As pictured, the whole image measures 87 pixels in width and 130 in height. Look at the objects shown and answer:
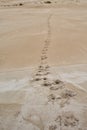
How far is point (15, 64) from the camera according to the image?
525 cm

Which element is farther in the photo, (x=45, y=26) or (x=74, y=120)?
(x=45, y=26)

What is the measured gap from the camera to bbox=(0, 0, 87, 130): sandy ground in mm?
3266

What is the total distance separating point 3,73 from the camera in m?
4.85

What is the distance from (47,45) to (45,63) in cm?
116

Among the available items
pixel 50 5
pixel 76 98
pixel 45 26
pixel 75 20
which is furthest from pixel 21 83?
pixel 50 5

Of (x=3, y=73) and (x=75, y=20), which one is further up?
(x=75, y=20)

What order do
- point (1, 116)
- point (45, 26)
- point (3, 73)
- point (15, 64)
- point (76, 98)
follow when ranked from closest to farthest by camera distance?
point (1, 116)
point (76, 98)
point (3, 73)
point (15, 64)
point (45, 26)

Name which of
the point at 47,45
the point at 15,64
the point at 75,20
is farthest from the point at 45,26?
the point at 15,64

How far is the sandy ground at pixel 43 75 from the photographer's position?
10.7 feet

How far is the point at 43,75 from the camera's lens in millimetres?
4453

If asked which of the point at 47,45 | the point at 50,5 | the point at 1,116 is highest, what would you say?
the point at 50,5

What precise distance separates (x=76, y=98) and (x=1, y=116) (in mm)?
1070

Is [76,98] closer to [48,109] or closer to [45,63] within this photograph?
[48,109]

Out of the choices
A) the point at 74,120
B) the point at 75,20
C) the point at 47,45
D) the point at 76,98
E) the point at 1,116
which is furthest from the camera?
the point at 75,20
